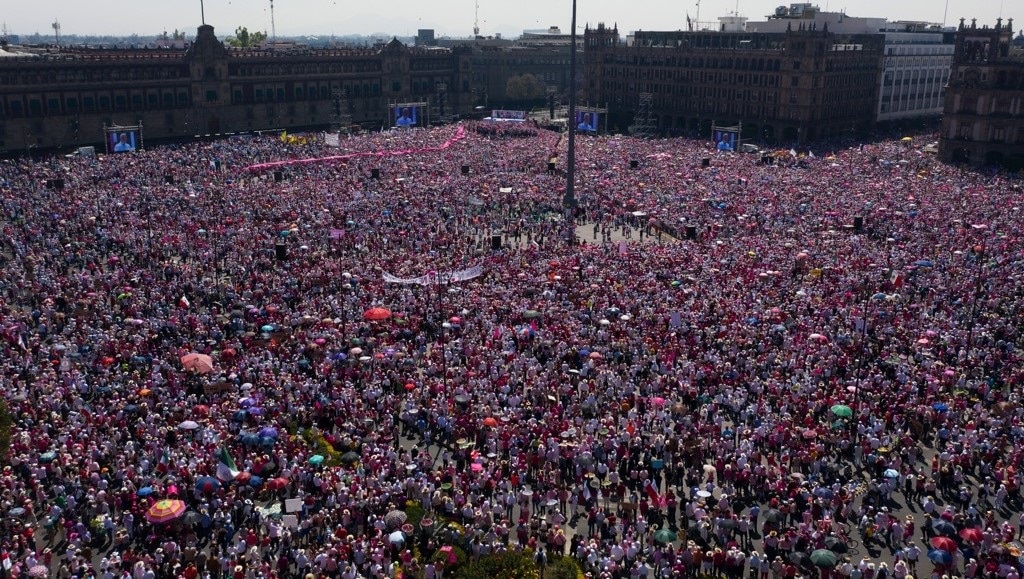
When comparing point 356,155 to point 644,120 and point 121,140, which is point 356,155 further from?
point 644,120

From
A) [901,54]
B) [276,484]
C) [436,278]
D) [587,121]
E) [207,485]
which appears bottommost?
[276,484]

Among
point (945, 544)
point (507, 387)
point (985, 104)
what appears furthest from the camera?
point (985, 104)

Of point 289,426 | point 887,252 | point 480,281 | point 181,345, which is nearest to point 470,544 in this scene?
point 289,426

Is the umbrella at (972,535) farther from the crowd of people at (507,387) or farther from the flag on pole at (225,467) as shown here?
the flag on pole at (225,467)

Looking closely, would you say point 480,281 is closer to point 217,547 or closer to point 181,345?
point 181,345

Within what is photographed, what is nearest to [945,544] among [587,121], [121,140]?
[121,140]

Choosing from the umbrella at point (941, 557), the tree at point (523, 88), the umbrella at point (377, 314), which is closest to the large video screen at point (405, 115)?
the tree at point (523, 88)

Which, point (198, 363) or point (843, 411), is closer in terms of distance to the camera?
point (843, 411)
